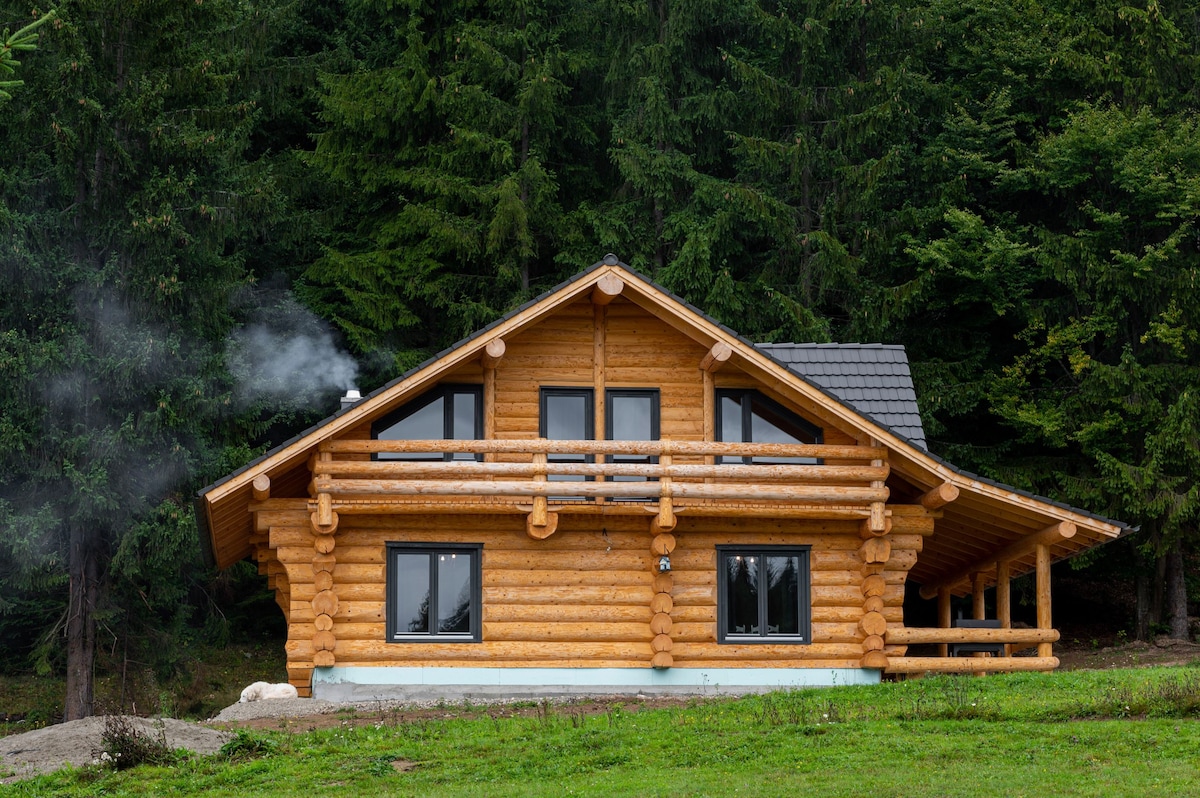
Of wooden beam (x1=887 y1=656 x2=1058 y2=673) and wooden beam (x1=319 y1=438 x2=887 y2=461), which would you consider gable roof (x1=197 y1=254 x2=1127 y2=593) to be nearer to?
wooden beam (x1=319 y1=438 x2=887 y2=461)

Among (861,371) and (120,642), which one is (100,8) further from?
(861,371)

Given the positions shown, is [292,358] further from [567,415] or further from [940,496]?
[940,496]

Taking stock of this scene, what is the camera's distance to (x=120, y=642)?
3194 cm

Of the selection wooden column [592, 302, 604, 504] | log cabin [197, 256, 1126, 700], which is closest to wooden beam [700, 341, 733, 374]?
log cabin [197, 256, 1126, 700]

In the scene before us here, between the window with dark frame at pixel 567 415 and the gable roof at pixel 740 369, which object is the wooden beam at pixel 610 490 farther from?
the window with dark frame at pixel 567 415

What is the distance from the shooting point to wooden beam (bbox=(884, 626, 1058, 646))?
23750 mm

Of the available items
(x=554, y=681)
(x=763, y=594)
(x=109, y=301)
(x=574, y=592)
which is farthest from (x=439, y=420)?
(x=109, y=301)

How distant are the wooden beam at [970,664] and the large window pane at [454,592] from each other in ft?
21.2

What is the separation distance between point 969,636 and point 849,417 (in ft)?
12.6

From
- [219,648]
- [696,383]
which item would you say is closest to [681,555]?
[696,383]

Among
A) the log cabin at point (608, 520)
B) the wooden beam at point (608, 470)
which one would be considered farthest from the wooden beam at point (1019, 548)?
the wooden beam at point (608, 470)

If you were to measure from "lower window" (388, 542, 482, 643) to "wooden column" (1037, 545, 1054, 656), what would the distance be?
8.66 meters

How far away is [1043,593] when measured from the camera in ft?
80.0

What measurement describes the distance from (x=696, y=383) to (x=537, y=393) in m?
2.50
